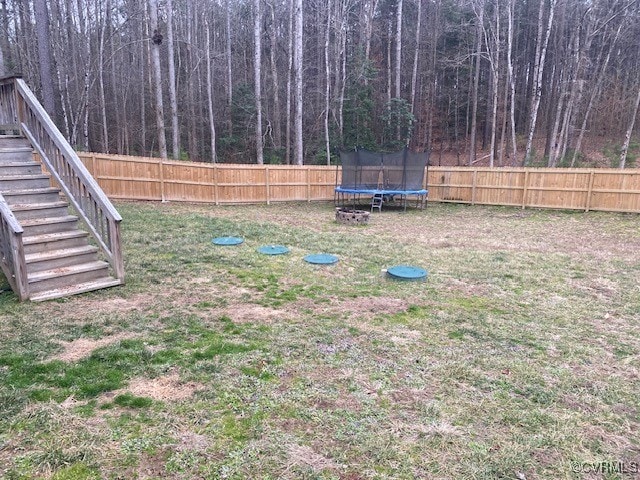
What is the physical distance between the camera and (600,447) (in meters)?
2.15

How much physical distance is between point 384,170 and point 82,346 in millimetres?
10349

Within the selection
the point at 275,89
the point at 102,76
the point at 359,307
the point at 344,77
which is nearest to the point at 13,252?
the point at 359,307

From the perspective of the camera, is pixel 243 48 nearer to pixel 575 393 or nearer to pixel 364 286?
pixel 364 286

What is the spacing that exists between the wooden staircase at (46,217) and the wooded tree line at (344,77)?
11433 mm

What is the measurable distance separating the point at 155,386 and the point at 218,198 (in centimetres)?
1030

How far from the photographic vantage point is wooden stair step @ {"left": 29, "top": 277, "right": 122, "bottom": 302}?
3949 mm

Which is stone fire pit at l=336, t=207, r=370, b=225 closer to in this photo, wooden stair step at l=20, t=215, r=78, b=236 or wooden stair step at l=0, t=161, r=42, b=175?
wooden stair step at l=20, t=215, r=78, b=236

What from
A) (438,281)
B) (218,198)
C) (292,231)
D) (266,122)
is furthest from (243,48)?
(438,281)

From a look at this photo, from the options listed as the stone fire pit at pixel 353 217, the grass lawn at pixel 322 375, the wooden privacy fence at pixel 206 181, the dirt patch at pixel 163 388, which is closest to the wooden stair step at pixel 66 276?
the grass lawn at pixel 322 375

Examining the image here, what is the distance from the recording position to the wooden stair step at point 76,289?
395 centimetres

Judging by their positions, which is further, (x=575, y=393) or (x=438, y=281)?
(x=438, y=281)

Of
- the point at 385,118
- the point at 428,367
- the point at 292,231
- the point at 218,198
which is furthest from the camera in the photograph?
the point at 385,118

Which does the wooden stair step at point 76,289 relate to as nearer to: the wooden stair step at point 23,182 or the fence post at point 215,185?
the wooden stair step at point 23,182

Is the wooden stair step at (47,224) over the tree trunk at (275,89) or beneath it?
beneath
